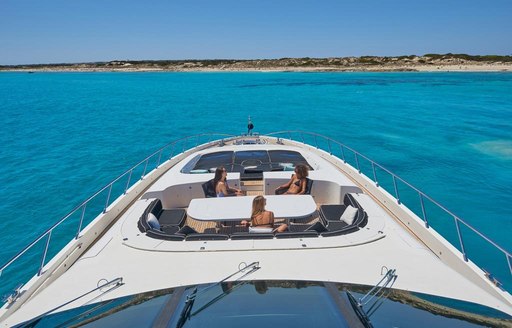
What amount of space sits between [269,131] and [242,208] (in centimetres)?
1788

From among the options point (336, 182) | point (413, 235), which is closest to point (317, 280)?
point (413, 235)

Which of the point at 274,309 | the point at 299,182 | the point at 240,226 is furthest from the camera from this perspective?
the point at 299,182

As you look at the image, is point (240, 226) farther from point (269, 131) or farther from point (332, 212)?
point (269, 131)

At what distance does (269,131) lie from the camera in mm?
21516

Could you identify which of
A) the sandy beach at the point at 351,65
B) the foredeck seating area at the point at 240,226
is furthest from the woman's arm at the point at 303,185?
the sandy beach at the point at 351,65

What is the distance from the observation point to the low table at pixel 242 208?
3703 mm

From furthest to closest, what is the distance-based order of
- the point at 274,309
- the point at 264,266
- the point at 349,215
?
the point at 349,215
the point at 264,266
the point at 274,309

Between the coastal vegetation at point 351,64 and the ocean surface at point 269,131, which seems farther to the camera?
the coastal vegetation at point 351,64

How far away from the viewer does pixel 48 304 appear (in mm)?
2449

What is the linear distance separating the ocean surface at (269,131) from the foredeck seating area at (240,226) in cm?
409

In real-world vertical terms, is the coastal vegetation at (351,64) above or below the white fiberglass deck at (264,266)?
above

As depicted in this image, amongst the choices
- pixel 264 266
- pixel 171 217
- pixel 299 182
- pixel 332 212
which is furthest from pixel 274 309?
pixel 299 182

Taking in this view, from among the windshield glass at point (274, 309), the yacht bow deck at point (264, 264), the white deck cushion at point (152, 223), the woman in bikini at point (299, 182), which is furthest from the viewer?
the woman in bikini at point (299, 182)

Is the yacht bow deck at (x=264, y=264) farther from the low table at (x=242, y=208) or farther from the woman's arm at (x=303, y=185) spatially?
the woman's arm at (x=303, y=185)
